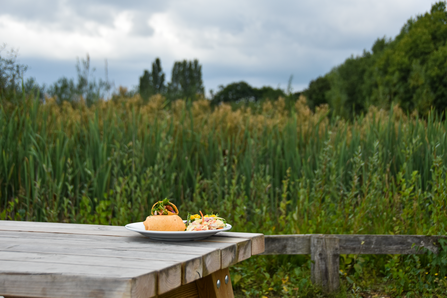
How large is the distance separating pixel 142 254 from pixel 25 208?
301 centimetres

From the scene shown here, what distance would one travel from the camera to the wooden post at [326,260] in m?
3.43

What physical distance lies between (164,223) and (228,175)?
2.51 metres

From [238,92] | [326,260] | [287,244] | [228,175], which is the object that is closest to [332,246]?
[326,260]

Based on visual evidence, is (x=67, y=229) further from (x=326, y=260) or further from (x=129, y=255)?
(x=326, y=260)

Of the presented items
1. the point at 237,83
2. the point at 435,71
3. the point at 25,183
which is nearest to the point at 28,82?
the point at 25,183

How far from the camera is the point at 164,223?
6.08 ft

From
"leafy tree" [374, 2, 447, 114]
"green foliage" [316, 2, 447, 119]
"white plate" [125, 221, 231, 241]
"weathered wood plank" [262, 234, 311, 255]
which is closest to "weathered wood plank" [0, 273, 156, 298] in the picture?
"white plate" [125, 221, 231, 241]

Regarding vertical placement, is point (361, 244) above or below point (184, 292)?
below

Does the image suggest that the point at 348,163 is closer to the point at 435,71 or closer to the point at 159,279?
the point at 159,279

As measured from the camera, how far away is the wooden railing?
11.3 feet

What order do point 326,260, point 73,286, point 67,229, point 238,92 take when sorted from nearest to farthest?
point 73,286
point 67,229
point 326,260
point 238,92

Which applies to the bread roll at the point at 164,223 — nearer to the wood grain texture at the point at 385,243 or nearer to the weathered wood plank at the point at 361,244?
the weathered wood plank at the point at 361,244

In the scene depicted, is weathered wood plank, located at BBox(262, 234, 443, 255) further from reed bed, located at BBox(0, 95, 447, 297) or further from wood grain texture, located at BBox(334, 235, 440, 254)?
reed bed, located at BBox(0, 95, 447, 297)

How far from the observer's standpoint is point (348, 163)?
4.66 metres
